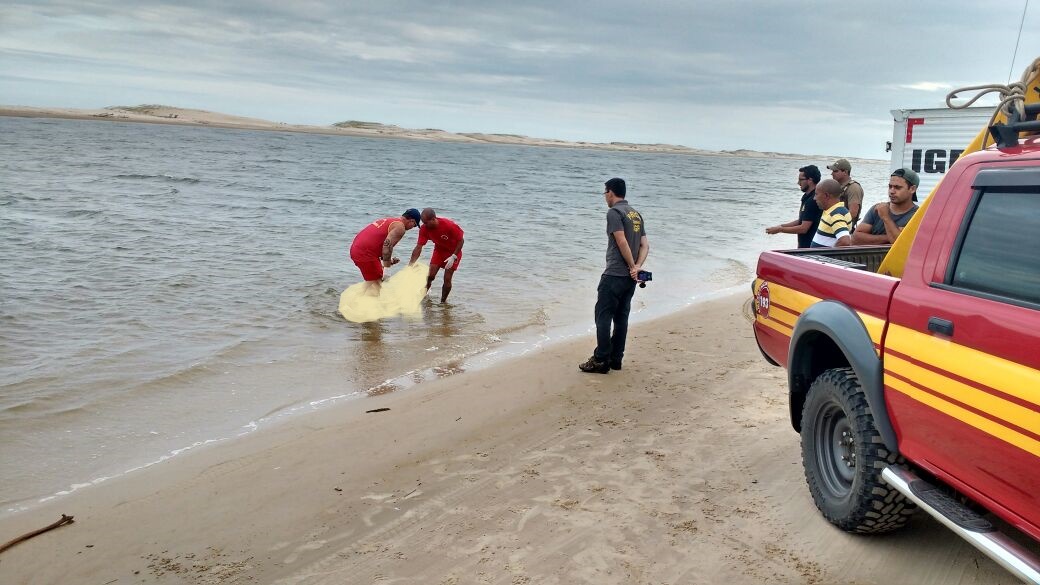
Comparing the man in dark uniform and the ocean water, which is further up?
the man in dark uniform

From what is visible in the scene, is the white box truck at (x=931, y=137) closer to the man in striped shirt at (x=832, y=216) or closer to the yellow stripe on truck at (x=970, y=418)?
the man in striped shirt at (x=832, y=216)

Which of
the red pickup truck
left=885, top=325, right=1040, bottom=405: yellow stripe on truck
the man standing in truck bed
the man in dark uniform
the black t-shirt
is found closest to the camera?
left=885, top=325, right=1040, bottom=405: yellow stripe on truck

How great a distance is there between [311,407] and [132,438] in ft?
4.77

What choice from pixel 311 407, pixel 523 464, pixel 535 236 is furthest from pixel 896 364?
pixel 535 236

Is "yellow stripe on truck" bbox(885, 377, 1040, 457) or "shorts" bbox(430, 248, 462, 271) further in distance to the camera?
"shorts" bbox(430, 248, 462, 271)

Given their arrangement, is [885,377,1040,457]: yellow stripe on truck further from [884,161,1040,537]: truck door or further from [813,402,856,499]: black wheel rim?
[813,402,856,499]: black wheel rim

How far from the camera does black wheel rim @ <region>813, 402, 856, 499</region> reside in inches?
159

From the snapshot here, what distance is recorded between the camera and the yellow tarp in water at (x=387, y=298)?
35.3ft

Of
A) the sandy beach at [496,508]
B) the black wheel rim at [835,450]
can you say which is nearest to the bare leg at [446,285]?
the sandy beach at [496,508]

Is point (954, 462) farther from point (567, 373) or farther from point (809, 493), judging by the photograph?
point (567, 373)

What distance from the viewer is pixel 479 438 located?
5.90m

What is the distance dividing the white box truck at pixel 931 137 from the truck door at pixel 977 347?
926 cm

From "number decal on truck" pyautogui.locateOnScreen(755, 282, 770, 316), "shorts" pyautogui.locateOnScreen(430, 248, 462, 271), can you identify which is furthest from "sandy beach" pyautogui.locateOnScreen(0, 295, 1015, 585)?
"shorts" pyautogui.locateOnScreen(430, 248, 462, 271)

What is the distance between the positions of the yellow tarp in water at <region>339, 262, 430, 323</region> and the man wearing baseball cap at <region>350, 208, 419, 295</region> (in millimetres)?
176
